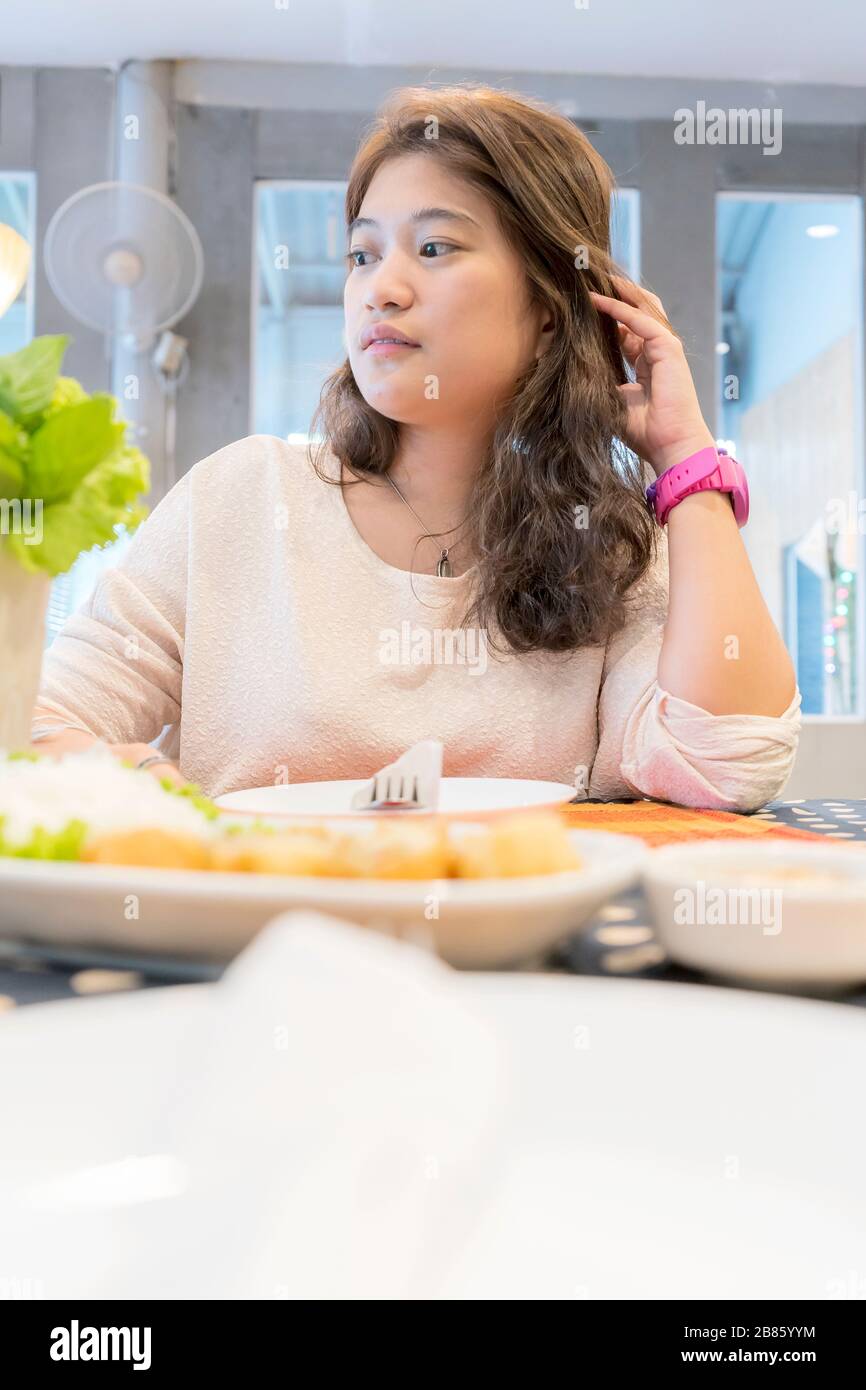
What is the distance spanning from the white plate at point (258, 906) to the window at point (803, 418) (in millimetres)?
3793

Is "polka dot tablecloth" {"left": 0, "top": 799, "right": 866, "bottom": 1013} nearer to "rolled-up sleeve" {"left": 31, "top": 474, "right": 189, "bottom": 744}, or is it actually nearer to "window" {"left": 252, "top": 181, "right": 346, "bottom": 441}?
"rolled-up sleeve" {"left": 31, "top": 474, "right": 189, "bottom": 744}

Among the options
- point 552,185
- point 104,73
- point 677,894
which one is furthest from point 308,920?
point 104,73

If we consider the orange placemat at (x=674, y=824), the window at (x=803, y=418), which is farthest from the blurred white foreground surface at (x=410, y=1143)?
the window at (x=803, y=418)

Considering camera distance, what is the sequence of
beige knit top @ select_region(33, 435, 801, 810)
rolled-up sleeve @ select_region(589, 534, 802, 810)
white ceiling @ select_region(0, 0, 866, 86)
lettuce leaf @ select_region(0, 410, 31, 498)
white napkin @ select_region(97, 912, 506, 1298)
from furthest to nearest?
white ceiling @ select_region(0, 0, 866, 86)
beige knit top @ select_region(33, 435, 801, 810)
rolled-up sleeve @ select_region(589, 534, 802, 810)
lettuce leaf @ select_region(0, 410, 31, 498)
white napkin @ select_region(97, 912, 506, 1298)

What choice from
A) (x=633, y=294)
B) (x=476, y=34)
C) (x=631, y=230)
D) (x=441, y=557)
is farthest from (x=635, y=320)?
(x=631, y=230)

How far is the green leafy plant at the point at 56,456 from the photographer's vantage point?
1.62ft

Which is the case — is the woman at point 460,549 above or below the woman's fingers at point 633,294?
below

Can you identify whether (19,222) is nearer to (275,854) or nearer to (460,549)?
(460,549)

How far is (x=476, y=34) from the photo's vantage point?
11.6 feet

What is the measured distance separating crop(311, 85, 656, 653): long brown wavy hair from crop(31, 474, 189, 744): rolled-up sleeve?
8.5 inches

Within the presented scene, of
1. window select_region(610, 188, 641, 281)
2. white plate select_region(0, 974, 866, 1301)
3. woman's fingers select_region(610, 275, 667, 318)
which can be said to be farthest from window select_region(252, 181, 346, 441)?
white plate select_region(0, 974, 866, 1301)

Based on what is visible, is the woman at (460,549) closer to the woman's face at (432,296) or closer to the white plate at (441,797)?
the woman's face at (432,296)

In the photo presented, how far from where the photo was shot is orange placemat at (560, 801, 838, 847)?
2.43ft

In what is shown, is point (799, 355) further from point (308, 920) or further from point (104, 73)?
point (308, 920)
